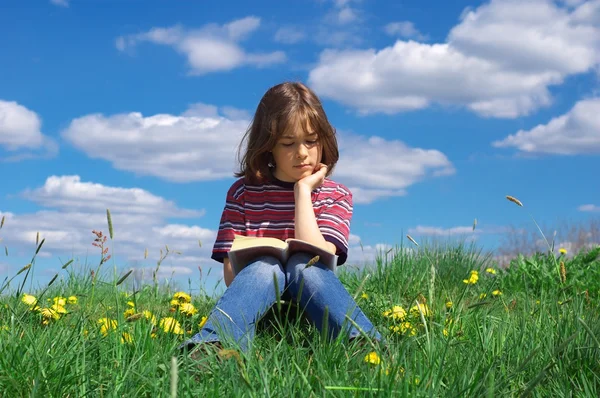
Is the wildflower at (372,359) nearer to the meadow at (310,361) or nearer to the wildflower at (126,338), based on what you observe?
the meadow at (310,361)

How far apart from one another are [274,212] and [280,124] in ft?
1.74

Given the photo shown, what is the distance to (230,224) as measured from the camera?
4.03m

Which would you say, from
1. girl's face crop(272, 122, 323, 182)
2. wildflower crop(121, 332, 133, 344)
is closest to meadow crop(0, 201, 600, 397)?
wildflower crop(121, 332, 133, 344)

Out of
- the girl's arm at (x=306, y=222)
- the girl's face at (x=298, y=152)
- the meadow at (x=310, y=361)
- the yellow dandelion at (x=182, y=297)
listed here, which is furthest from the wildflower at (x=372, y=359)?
the yellow dandelion at (x=182, y=297)

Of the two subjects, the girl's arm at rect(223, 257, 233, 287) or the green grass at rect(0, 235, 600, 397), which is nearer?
the green grass at rect(0, 235, 600, 397)

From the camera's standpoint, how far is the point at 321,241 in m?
3.62

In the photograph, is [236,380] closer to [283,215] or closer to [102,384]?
[102,384]

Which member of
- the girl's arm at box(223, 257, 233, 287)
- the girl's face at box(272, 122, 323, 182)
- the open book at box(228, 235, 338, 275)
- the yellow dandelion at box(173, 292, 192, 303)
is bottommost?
the yellow dandelion at box(173, 292, 192, 303)

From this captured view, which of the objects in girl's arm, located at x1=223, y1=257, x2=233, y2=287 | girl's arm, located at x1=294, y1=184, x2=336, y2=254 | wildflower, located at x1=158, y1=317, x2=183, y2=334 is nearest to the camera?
wildflower, located at x1=158, y1=317, x2=183, y2=334

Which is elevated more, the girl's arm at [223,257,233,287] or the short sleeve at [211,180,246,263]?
the short sleeve at [211,180,246,263]

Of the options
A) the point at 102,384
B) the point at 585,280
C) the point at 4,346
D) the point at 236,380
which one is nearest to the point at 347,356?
the point at 236,380

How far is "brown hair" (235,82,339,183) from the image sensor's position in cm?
386

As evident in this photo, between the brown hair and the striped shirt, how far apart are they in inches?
4.0

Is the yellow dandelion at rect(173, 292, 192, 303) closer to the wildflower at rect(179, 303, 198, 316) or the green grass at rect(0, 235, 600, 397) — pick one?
the wildflower at rect(179, 303, 198, 316)
